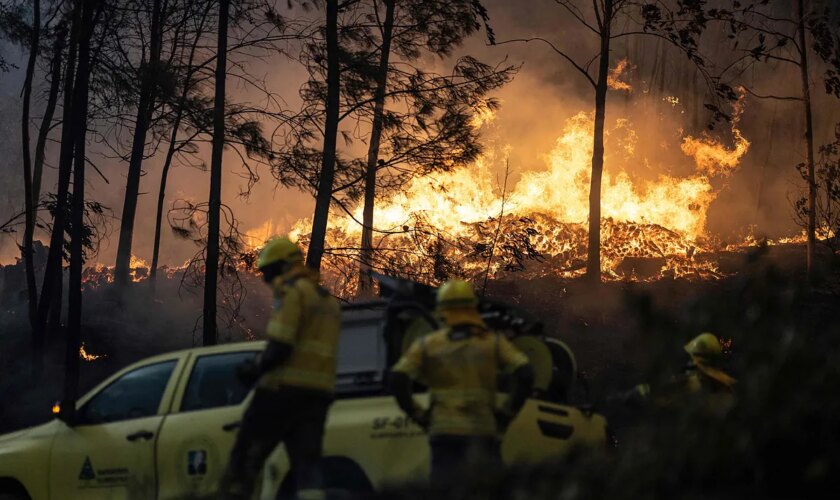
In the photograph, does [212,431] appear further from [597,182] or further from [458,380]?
[597,182]

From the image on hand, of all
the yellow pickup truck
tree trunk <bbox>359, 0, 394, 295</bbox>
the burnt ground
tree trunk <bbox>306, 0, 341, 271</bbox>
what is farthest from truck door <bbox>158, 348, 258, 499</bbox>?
tree trunk <bbox>306, 0, 341, 271</bbox>

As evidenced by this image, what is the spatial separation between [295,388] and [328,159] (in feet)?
36.1

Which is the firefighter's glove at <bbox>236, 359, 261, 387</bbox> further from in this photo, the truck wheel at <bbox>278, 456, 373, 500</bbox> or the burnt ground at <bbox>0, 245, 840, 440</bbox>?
the burnt ground at <bbox>0, 245, 840, 440</bbox>

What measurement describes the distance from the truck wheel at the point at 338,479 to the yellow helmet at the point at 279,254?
4.50 ft

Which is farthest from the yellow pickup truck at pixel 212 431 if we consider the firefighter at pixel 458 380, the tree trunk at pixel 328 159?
the tree trunk at pixel 328 159

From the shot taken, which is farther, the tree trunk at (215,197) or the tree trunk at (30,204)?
the tree trunk at (30,204)

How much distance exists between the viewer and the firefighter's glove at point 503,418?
606cm

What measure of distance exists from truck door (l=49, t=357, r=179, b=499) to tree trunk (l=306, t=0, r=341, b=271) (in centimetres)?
908

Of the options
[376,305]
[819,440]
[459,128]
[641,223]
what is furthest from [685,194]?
[819,440]

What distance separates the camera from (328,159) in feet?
55.2

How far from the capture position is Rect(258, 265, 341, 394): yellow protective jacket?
604 cm

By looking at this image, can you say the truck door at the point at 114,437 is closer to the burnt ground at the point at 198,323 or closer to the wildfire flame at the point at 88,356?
the burnt ground at the point at 198,323

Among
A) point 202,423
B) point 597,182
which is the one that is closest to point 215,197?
point 202,423

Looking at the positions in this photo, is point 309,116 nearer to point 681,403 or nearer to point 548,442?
point 548,442
